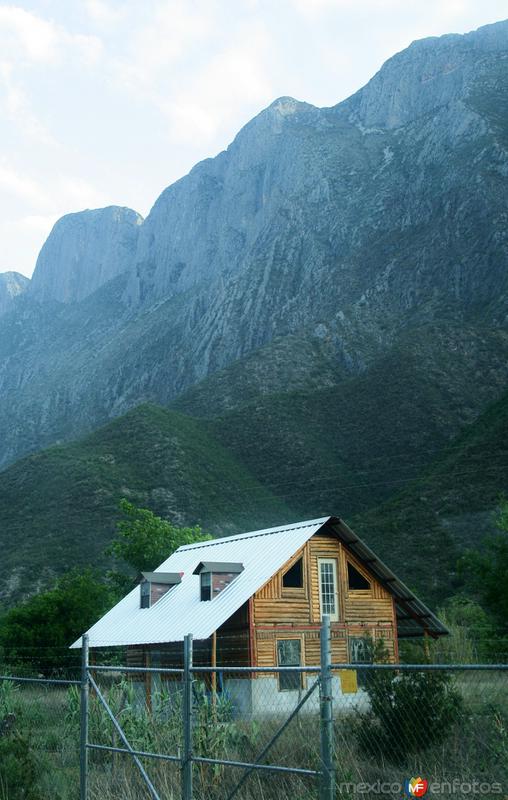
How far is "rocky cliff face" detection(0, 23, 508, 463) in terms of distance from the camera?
11850 centimetres

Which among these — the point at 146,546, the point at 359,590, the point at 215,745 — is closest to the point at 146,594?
the point at 359,590

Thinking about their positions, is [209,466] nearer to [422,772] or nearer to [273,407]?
[273,407]

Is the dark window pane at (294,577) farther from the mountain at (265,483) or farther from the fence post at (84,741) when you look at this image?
the mountain at (265,483)

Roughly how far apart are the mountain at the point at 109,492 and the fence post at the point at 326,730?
57.1 m

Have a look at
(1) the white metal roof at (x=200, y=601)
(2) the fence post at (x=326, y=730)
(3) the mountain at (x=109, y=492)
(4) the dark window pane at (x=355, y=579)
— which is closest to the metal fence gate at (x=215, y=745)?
(2) the fence post at (x=326, y=730)

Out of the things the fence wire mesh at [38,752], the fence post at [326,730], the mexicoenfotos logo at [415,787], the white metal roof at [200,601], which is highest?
the white metal roof at [200,601]

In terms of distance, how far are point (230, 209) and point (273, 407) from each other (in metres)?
100

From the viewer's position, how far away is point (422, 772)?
35.2 ft

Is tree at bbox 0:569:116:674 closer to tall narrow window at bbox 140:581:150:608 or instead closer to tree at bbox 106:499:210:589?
tall narrow window at bbox 140:581:150:608

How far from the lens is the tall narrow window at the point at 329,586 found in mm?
27688

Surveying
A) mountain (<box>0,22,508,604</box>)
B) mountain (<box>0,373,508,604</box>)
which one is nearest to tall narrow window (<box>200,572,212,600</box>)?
mountain (<box>0,373,508,604</box>)

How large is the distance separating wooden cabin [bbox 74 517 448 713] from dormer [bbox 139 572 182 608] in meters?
0.03

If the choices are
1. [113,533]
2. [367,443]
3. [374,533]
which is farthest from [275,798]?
[367,443]

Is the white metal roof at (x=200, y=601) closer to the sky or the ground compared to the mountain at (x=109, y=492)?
closer to the ground
